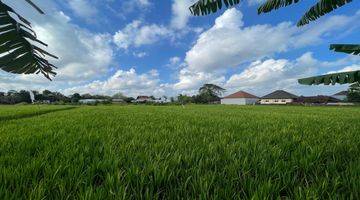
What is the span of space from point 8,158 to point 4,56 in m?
1.40

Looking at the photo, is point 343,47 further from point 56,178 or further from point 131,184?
point 56,178

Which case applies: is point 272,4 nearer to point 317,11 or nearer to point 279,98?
point 317,11

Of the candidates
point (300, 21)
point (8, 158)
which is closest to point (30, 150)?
point (8, 158)

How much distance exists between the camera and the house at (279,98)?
89.5 metres

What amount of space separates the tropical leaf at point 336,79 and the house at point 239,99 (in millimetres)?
97069

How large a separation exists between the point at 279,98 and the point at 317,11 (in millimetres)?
89625

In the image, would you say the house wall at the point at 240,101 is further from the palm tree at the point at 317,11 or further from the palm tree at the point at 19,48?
the palm tree at the point at 19,48

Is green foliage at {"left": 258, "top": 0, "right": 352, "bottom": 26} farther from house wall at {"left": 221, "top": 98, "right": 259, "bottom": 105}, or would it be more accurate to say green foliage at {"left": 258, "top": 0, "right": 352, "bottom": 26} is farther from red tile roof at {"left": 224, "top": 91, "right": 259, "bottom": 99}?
red tile roof at {"left": 224, "top": 91, "right": 259, "bottom": 99}

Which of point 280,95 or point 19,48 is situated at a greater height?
point 280,95

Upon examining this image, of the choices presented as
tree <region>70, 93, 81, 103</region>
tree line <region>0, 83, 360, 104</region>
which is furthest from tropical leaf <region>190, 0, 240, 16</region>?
tree <region>70, 93, 81, 103</region>

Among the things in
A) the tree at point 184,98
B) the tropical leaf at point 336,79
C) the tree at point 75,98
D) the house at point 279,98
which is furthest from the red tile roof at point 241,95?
the tropical leaf at point 336,79

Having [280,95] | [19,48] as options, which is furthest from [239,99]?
[19,48]

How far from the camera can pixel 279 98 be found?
3578 inches

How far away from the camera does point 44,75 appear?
180 cm
